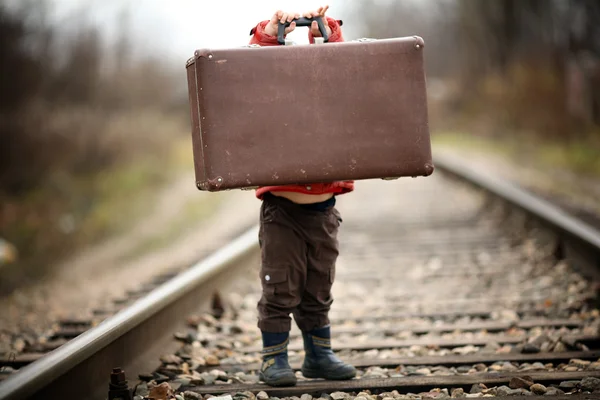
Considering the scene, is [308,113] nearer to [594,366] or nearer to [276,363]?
[276,363]

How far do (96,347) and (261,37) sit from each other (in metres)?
1.34

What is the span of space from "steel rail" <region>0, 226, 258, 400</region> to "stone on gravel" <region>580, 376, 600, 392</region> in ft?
5.85

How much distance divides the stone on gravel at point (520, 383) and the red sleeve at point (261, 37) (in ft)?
5.14

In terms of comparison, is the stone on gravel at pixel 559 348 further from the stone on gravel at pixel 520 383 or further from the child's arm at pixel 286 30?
the child's arm at pixel 286 30

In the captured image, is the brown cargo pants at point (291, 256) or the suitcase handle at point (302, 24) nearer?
the suitcase handle at point (302, 24)

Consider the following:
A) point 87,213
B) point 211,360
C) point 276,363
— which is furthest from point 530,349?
point 87,213

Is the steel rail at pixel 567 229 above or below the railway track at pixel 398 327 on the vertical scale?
above

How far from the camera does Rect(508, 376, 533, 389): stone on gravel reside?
2.78m

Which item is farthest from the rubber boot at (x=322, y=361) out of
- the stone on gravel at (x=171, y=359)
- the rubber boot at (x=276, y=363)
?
the stone on gravel at (x=171, y=359)

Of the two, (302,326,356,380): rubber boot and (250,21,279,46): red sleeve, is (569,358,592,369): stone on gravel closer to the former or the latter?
(302,326,356,380): rubber boot

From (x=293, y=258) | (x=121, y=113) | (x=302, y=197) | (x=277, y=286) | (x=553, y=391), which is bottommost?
(x=553, y=391)

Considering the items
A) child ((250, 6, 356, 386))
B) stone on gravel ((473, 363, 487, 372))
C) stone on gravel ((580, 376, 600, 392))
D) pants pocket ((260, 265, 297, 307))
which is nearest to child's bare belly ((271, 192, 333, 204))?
child ((250, 6, 356, 386))

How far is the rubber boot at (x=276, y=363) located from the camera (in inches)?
117

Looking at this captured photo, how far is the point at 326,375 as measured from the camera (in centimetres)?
311
